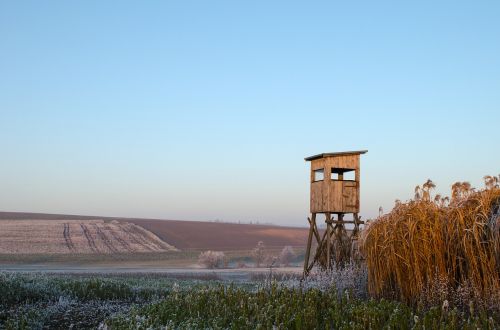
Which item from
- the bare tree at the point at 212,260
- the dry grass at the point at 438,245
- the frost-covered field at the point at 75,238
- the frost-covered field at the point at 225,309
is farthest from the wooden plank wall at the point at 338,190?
the frost-covered field at the point at 75,238

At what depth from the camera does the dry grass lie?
910cm

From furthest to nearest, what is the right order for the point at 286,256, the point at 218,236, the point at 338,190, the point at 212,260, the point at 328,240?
the point at 218,236 < the point at 286,256 < the point at 212,260 < the point at 328,240 < the point at 338,190

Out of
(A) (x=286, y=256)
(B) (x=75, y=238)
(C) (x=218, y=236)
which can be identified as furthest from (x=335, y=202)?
(C) (x=218, y=236)

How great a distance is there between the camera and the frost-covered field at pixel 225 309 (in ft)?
27.5

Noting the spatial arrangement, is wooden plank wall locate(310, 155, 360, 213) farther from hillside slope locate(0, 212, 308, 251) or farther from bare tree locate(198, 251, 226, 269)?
hillside slope locate(0, 212, 308, 251)

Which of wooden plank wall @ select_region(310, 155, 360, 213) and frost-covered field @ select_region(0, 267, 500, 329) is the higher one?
wooden plank wall @ select_region(310, 155, 360, 213)

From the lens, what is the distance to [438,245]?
9.66 metres

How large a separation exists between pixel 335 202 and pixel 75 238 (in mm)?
44433

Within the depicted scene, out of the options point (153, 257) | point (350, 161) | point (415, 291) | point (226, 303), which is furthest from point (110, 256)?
point (415, 291)

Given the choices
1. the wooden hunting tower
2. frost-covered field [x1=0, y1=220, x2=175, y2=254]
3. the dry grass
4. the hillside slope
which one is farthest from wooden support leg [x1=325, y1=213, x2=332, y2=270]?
the hillside slope

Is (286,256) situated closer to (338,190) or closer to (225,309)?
(338,190)

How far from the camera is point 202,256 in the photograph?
42.2 m

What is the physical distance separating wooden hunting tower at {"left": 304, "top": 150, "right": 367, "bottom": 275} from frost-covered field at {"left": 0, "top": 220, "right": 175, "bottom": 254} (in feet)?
115

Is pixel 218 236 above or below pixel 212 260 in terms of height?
above
